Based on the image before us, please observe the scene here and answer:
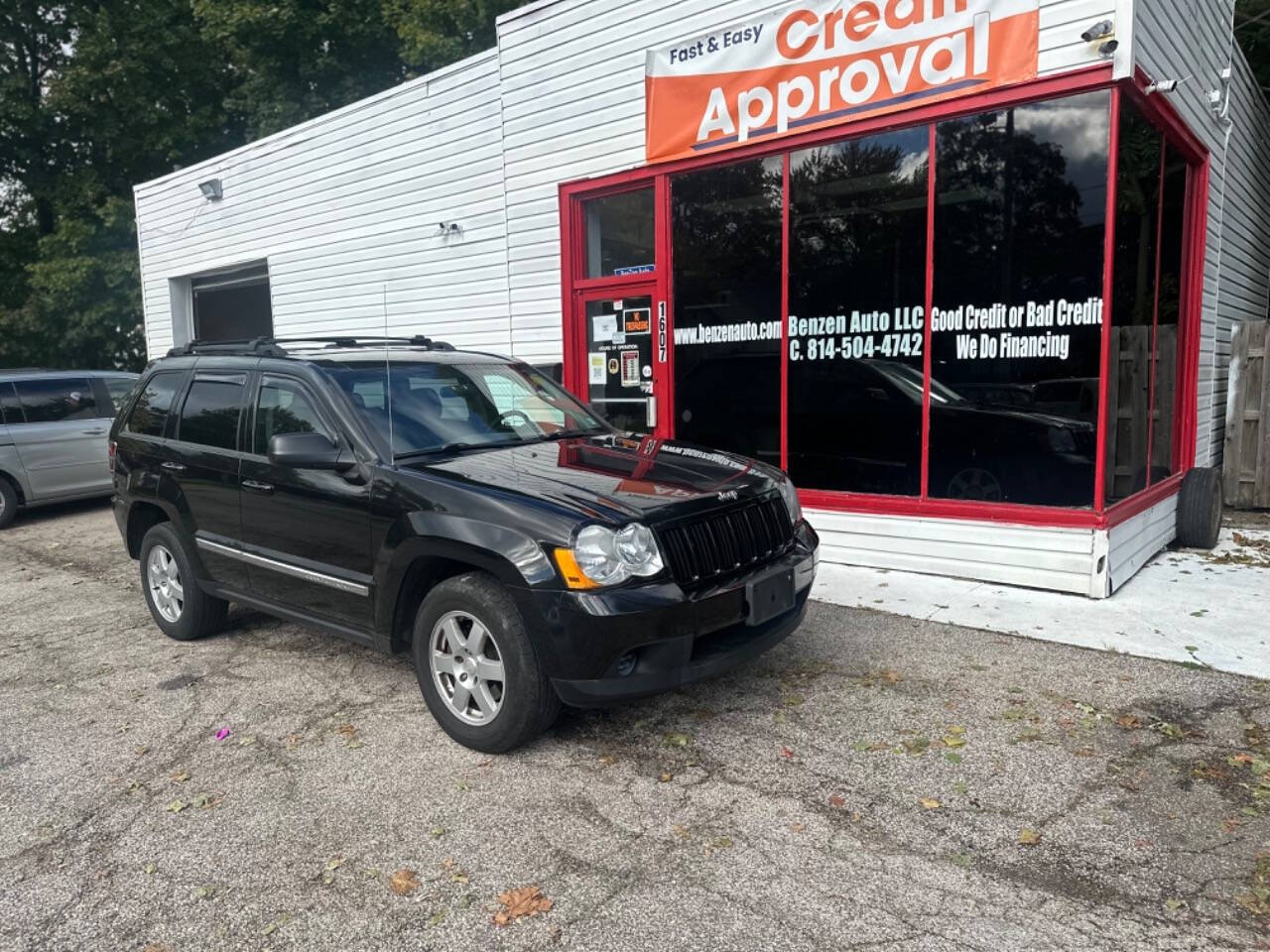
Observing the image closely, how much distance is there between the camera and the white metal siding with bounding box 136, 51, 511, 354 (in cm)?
A: 1003

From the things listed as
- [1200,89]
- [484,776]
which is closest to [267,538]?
[484,776]

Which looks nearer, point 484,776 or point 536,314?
point 484,776

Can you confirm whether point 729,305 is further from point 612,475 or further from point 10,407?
point 10,407

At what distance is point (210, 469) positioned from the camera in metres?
5.08

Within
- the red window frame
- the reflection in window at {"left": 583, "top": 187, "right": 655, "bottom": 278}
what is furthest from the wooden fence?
the reflection in window at {"left": 583, "top": 187, "right": 655, "bottom": 278}

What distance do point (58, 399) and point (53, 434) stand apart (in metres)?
0.47

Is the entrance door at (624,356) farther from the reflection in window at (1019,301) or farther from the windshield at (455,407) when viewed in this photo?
the windshield at (455,407)

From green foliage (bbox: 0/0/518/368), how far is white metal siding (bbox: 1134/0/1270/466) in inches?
669

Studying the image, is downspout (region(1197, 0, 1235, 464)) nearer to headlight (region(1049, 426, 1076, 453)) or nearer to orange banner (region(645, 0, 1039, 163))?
orange banner (region(645, 0, 1039, 163))

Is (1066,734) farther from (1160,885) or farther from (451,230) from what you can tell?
(451,230)

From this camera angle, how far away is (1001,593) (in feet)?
20.2

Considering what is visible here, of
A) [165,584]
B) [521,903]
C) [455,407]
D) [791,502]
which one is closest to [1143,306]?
[791,502]

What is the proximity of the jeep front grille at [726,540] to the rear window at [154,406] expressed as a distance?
12.1ft

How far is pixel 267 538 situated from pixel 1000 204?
17.2 feet
